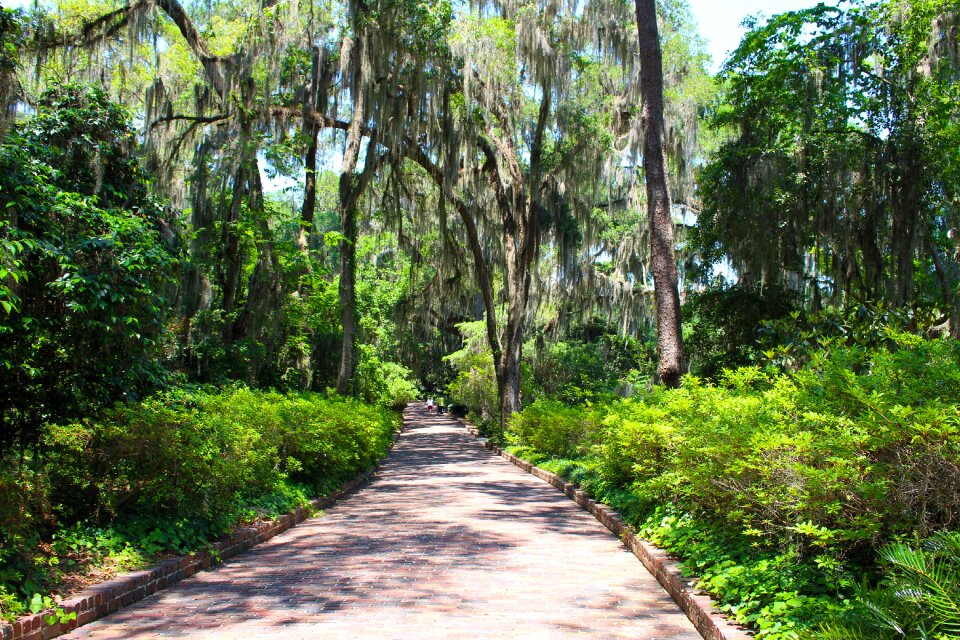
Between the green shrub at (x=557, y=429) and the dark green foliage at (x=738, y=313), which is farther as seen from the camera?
the dark green foliage at (x=738, y=313)

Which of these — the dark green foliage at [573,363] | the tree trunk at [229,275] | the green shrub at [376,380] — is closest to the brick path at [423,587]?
the tree trunk at [229,275]

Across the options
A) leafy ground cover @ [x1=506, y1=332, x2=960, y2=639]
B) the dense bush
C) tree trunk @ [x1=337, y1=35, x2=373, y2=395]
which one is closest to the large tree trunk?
leafy ground cover @ [x1=506, y1=332, x2=960, y2=639]

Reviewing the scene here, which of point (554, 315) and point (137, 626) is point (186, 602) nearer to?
point (137, 626)

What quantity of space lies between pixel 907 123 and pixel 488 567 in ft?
48.7

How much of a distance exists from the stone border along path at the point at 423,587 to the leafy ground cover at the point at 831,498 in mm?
620

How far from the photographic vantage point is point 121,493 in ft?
21.0

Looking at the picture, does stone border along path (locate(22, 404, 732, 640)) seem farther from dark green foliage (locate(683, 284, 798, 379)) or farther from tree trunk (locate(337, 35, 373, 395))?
dark green foliage (locate(683, 284, 798, 379))

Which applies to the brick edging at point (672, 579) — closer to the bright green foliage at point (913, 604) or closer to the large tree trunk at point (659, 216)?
the bright green foliage at point (913, 604)

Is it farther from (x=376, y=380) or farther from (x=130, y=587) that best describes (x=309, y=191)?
(x=130, y=587)

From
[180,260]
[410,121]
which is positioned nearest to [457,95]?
[410,121]

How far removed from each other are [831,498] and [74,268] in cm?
554

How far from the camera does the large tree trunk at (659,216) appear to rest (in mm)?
11180

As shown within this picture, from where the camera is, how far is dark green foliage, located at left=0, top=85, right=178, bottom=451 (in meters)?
5.84

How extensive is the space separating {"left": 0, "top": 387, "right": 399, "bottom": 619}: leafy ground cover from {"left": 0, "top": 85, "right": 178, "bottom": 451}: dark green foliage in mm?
351
